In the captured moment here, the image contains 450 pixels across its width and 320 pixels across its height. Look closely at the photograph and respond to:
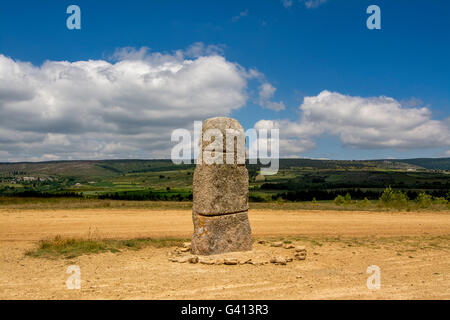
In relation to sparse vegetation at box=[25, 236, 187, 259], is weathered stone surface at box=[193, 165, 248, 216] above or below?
above

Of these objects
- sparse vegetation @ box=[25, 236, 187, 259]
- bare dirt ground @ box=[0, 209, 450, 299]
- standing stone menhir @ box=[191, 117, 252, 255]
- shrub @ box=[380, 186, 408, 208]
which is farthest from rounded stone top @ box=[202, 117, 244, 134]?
shrub @ box=[380, 186, 408, 208]

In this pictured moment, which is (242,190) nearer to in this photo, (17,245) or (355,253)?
(355,253)

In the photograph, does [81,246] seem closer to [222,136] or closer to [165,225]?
[222,136]

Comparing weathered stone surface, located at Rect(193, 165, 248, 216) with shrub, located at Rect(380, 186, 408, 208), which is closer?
weathered stone surface, located at Rect(193, 165, 248, 216)

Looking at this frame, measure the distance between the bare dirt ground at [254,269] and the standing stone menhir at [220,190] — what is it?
1.40 meters

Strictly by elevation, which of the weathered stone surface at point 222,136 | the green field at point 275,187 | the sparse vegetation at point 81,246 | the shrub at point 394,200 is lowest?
the green field at point 275,187

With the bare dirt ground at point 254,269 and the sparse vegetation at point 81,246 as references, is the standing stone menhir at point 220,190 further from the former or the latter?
the sparse vegetation at point 81,246

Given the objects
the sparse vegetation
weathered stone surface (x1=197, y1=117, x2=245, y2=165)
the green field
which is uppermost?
weathered stone surface (x1=197, y1=117, x2=245, y2=165)

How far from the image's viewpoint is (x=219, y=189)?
12398mm

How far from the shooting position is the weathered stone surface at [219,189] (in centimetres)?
1230

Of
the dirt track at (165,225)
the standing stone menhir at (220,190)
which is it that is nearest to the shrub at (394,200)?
the dirt track at (165,225)

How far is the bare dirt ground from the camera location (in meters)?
8.38

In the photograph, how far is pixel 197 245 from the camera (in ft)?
41.1

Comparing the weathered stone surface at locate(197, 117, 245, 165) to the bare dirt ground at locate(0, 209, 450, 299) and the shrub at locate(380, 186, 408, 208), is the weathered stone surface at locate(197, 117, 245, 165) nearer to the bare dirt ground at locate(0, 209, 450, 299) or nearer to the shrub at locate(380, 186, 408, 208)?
the bare dirt ground at locate(0, 209, 450, 299)
